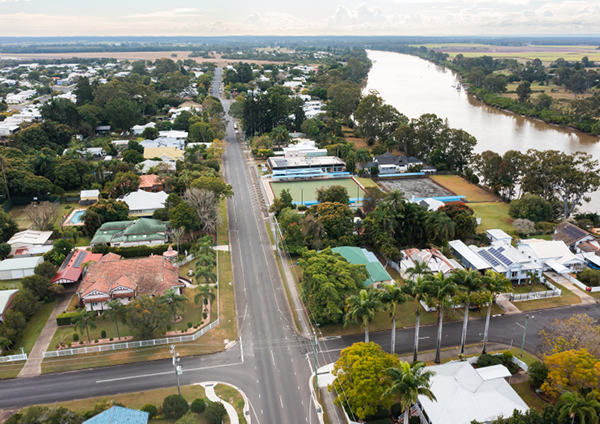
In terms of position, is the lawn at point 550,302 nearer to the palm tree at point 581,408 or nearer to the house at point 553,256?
the house at point 553,256

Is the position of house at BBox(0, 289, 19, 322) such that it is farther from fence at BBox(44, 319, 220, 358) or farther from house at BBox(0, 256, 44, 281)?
fence at BBox(44, 319, 220, 358)

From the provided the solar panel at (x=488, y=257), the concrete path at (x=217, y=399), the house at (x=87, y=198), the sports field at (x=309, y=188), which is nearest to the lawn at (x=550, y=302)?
the solar panel at (x=488, y=257)

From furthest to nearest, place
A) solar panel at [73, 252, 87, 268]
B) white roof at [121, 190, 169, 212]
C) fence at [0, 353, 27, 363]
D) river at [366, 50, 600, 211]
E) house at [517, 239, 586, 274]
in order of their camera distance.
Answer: river at [366, 50, 600, 211] → white roof at [121, 190, 169, 212] → house at [517, 239, 586, 274] → solar panel at [73, 252, 87, 268] → fence at [0, 353, 27, 363]

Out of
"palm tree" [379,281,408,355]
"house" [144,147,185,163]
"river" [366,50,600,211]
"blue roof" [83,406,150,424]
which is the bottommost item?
"river" [366,50,600,211]

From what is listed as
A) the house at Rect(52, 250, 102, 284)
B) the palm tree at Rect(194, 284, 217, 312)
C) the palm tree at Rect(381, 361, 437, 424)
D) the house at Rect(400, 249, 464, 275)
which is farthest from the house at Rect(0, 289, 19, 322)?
the house at Rect(400, 249, 464, 275)

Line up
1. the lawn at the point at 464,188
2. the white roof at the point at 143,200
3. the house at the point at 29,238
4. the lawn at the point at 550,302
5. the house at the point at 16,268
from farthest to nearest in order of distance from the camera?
the lawn at the point at 464,188 → the white roof at the point at 143,200 → the house at the point at 29,238 → the house at the point at 16,268 → the lawn at the point at 550,302

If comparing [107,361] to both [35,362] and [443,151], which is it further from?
[443,151]

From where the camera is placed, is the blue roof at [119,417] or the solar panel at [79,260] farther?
the solar panel at [79,260]

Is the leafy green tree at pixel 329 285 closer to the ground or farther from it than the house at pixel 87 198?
farther from it
